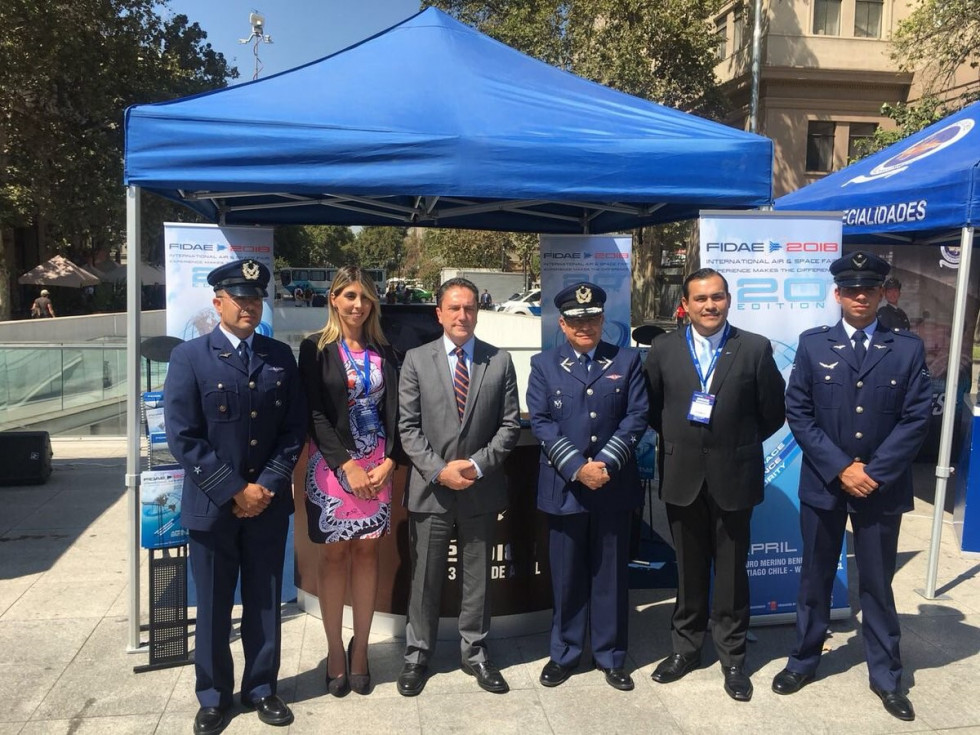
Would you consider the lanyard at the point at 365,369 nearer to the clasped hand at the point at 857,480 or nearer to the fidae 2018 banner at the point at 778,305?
the fidae 2018 banner at the point at 778,305

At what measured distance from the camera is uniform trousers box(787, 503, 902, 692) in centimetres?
338

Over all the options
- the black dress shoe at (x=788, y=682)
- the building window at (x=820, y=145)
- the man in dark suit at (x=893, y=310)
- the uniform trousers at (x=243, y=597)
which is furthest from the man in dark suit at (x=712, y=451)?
the building window at (x=820, y=145)

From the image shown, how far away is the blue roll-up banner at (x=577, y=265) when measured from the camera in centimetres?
525

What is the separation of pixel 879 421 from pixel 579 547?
4.76 feet

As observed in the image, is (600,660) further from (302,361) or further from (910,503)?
(302,361)

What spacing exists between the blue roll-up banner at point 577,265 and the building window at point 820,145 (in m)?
27.3

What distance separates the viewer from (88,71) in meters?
18.3

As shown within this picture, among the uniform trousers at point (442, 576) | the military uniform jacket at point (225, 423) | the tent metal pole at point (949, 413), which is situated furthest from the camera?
the tent metal pole at point (949, 413)

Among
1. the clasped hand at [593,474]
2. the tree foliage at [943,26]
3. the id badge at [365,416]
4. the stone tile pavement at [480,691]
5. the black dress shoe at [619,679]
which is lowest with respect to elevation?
the stone tile pavement at [480,691]

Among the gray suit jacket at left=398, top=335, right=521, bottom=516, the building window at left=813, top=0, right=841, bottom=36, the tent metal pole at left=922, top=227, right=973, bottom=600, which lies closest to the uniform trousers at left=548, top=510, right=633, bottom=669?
the gray suit jacket at left=398, top=335, right=521, bottom=516

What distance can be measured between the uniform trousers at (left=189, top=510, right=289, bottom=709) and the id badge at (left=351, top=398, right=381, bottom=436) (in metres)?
0.51

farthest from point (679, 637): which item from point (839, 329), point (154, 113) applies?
point (154, 113)

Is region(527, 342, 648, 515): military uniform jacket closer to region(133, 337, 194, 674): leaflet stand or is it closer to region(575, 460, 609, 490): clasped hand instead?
region(575, 460, 609, 490): clasped hand

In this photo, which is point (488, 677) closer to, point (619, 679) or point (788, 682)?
point (619, 679)
